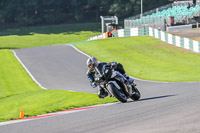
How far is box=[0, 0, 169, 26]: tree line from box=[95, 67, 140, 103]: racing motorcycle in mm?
69579

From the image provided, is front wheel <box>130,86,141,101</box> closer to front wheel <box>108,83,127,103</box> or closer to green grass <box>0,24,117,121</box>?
front wheel <box>108,83,127,103</box>

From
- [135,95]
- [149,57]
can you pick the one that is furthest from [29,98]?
[149,57]

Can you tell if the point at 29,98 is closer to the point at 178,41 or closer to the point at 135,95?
the point at 135,95

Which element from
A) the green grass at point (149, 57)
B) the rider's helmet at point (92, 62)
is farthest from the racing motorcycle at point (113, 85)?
the green grass at point (149, 57)

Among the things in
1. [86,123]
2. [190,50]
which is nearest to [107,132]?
[86,123]

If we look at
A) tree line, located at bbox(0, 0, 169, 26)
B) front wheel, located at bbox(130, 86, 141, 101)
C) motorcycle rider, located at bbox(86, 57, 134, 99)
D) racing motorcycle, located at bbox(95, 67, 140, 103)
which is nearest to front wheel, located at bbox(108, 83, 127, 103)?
racing motorcycle, located at bbox(95, 67, 140, 103)

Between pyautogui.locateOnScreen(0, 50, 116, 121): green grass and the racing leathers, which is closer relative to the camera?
the racing leathers

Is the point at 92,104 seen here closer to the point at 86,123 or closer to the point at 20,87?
the point at 86,123

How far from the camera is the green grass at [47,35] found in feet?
222

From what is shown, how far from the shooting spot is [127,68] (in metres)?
29.4

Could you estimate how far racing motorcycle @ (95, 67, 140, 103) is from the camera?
1220cm

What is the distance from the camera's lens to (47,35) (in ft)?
242

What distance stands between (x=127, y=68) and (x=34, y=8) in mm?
57759

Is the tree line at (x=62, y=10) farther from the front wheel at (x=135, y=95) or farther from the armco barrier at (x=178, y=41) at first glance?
the front wheel at (x=135, y=95)
